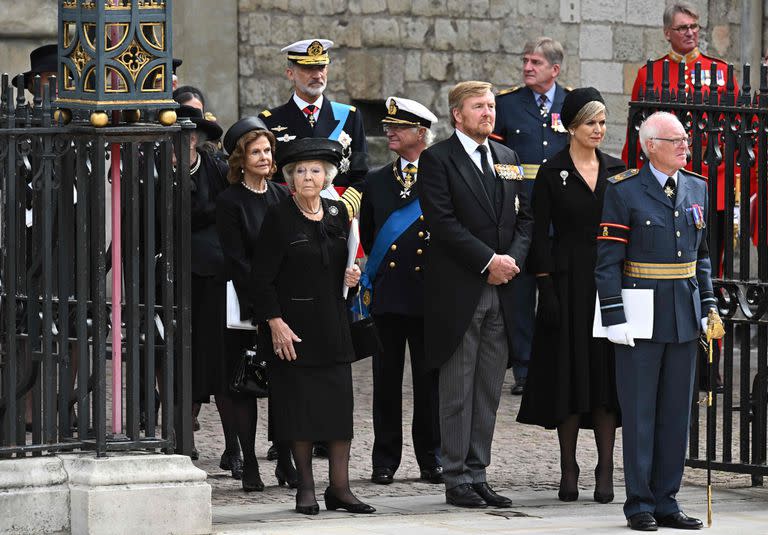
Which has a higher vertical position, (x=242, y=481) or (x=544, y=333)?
(x=544, y=333)

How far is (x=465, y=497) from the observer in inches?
366

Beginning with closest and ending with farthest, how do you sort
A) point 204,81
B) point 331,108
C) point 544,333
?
point 544,333 → point 331,108 → point 204,81

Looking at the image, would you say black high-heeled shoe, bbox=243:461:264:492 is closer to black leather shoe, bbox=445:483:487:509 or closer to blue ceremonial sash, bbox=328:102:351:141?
black leather shoe, bbox=445:483:487:509

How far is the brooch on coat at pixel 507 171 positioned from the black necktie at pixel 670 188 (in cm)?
99

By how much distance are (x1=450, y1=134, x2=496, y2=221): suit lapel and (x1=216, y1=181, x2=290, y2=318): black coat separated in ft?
2.60

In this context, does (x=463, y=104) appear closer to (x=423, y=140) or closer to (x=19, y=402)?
(x=423, y=140)

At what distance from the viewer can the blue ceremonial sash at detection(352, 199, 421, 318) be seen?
10.2 metres

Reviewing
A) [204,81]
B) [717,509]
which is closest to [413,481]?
[717,509]

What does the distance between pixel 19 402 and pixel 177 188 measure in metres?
1.06

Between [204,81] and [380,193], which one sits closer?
[380,193]

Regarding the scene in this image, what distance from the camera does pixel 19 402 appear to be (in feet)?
27.4

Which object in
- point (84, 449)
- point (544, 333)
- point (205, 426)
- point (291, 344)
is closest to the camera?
point (84, 449)

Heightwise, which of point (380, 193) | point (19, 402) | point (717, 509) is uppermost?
point (380, 193)

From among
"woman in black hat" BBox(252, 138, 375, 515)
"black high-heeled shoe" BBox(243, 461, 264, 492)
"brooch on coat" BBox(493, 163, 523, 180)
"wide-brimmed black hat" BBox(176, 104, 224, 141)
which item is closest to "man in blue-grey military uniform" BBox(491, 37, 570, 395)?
"wide-brimmed black hat" BBox(176, 104, 224, 141)
